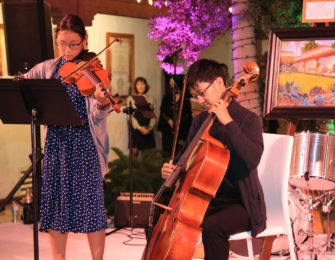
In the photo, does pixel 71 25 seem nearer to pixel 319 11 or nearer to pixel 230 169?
pixel 230 169

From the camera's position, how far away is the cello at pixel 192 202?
8.64ft

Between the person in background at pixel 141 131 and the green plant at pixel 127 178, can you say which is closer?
the green plant at pixel 127 178

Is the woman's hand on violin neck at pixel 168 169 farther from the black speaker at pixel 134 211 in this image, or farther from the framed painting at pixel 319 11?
the black speaker at pixel 134 211

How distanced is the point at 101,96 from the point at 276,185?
3.64ft

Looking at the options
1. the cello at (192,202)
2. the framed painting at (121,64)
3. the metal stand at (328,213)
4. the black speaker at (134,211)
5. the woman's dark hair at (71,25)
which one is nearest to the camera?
the cello at (192,202)

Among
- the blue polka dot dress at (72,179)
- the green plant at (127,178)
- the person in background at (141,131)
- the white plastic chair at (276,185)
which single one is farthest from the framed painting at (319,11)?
the person in background at (141,131)

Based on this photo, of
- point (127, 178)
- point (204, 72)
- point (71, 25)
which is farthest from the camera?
point (127, 178)

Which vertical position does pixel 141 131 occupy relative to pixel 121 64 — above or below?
below

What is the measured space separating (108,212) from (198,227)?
9.92 ft

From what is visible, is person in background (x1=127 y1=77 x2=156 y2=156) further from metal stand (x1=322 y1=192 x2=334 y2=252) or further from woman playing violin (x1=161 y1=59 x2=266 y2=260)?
woman playing violin (x1=161 y1=59 x2=266 y2=260)

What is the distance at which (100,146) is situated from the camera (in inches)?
125

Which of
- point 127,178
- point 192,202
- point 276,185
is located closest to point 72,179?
point 192,202

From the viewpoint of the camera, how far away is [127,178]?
5680 millimetres

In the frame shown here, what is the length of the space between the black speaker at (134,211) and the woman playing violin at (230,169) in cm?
225
